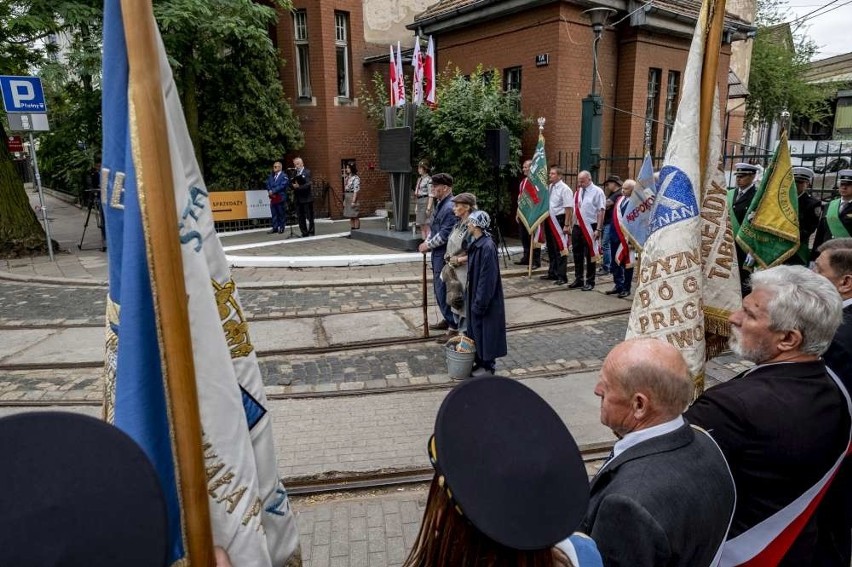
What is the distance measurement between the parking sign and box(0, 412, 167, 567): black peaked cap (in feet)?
42.7

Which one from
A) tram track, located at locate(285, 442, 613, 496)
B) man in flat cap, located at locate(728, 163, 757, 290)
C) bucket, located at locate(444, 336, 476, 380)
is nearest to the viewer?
tram track, located at locate(285, 442, 613, 496)

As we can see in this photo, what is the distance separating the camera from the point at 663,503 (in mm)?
1584

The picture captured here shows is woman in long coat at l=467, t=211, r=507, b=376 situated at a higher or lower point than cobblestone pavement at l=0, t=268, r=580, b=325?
higher

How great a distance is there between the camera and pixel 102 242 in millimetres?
14836

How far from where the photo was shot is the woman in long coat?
5980mm

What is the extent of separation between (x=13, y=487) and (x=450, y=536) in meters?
0.82

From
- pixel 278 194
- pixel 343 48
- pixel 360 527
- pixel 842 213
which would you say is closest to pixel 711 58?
pixel 360 527

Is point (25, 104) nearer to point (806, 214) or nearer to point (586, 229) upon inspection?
point (586, 229)

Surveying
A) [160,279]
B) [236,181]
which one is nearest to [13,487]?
[160,279]

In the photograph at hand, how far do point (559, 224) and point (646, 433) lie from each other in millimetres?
9247

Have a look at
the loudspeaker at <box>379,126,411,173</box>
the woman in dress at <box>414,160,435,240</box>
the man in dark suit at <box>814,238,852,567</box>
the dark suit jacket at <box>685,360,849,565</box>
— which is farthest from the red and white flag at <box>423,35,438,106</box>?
the dark suit jacket at <box>685,360,849,565</box>

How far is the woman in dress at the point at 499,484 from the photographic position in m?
1.15

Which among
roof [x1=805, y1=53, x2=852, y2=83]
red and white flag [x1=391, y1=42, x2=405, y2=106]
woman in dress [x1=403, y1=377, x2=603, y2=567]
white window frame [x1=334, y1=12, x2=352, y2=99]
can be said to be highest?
roof [x1=805, y1=53, x2=852, y2=83]

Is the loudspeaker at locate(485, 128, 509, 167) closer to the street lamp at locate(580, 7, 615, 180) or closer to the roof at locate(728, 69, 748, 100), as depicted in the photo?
the street lamp at locate(580, 7, 615, 180)
